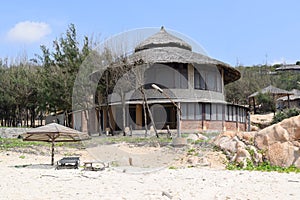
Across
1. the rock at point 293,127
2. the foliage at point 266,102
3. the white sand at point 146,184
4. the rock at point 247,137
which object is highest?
the foliage at point 266,102

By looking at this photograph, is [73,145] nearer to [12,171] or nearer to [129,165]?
[129,165]

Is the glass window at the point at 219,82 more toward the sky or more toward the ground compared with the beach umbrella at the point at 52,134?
more toward the sky

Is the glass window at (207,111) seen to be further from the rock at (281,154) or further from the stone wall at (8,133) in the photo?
the stone wall at (8,133)

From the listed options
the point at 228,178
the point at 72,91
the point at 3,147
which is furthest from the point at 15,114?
the point at 228,178

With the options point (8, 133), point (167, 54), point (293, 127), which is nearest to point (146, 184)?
point (293, 127)

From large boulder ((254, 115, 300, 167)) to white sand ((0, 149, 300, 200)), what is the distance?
6.14 ft

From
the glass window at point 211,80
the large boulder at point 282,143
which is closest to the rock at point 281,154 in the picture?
the large boulder at point 282,143

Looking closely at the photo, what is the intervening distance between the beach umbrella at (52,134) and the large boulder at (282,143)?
24.7 feet

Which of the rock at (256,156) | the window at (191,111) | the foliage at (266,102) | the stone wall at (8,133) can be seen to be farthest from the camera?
the foliage at (266,102)

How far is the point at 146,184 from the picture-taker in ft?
37.7

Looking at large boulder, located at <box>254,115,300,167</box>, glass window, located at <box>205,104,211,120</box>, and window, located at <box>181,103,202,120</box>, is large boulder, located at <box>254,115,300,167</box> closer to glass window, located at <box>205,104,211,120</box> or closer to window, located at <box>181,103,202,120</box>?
window, located at <box>181,103,202,120</box>

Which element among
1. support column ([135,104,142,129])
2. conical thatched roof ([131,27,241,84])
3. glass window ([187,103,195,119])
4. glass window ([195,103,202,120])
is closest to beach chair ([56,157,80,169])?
conical thatched roof ([131,27,241,84])

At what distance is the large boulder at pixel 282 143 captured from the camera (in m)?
14.8

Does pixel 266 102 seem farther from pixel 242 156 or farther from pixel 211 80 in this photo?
pixel 242 156
